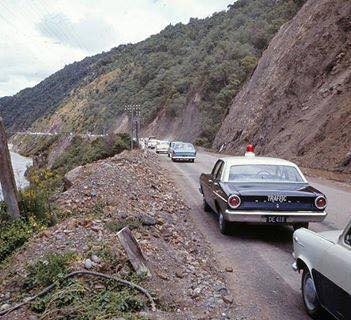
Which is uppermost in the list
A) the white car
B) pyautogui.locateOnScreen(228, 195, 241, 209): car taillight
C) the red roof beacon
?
the white car

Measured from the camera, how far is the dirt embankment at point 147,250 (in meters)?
5.61

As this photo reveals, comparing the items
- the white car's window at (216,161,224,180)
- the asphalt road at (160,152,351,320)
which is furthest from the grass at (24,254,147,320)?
the white car's window at (216,161,224,180)

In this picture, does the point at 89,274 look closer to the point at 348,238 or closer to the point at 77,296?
the point at 77,296

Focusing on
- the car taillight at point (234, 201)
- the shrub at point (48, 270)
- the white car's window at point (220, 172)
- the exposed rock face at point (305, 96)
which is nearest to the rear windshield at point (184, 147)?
the exposed rock face at point (305, 96)

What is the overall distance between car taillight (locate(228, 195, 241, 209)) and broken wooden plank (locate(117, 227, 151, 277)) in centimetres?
226

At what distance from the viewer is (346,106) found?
86.3ft

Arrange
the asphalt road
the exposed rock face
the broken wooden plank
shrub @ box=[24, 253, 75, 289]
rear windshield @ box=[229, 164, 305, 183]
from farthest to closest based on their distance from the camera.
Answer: the exposed rock face
rear windshield @ box=[229, 164, 305, 183]
the broken wooden plank
shrub @ box=[24, 253, 75, 289]
the asphalt road

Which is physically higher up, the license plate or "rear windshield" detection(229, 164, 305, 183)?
"rear windshield" detection(229, 164, 305, 183)

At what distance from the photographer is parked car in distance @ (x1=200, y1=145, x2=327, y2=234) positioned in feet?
27.0

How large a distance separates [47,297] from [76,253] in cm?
105

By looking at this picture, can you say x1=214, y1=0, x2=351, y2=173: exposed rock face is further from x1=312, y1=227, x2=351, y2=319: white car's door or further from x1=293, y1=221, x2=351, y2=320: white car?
x1=312, y1=227, x2=351, y2=319: white car's door

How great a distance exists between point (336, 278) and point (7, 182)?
272 inches

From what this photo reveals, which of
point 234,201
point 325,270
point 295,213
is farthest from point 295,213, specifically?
point 325,270

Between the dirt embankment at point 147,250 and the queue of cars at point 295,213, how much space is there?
0.87m
